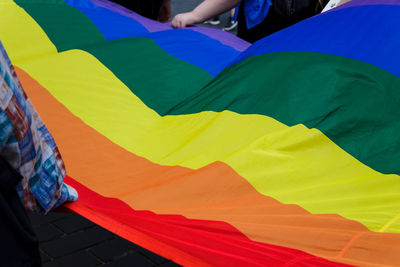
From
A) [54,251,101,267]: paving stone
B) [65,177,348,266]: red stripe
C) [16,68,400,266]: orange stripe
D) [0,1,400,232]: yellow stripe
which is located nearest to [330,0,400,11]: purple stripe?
[0,1,400,232]: yellow stripe

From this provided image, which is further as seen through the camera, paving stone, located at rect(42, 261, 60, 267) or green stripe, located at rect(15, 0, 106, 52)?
green stripe, located at rect(15, 0, 106, 52)

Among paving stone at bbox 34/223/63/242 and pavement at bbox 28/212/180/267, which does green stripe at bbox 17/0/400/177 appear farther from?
paving stone at bbox 34/223/63/242

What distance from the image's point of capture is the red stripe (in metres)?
1.06

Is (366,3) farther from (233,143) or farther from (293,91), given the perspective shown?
(233,143)

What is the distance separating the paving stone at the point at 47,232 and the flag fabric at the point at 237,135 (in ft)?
2.66

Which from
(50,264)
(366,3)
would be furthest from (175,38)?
(50,264)

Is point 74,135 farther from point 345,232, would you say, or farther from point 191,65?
point 345,232

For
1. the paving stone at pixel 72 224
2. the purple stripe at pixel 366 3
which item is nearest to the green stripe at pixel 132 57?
the purple stripe at pixel 366 3

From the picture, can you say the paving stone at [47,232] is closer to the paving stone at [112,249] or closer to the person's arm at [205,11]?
the paving stone at [112,249]

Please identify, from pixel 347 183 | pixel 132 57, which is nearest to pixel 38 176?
pixel 347 183

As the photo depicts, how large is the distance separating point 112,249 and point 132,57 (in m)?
0.90

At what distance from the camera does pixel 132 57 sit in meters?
2.20

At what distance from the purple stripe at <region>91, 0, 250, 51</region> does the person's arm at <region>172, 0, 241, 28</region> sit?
5 centimetres

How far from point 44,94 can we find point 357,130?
1162 millimetres
